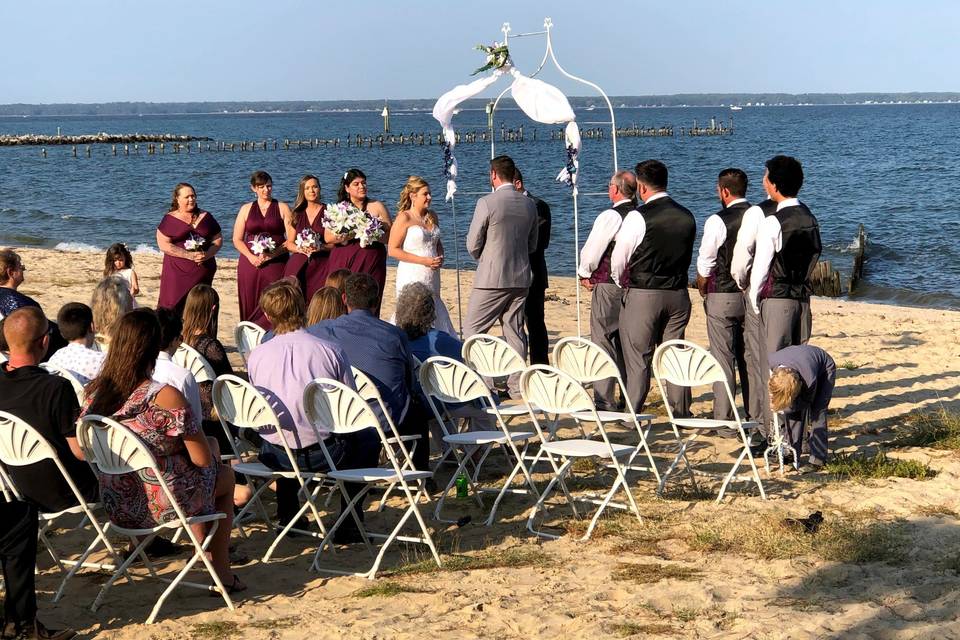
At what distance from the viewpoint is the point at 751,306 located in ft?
26.1

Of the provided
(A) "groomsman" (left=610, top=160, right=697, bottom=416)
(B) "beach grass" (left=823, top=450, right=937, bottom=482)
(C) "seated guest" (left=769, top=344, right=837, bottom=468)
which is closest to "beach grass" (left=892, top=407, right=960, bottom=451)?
(B) "beach grass" (left=823, top=450, right=937, bottom=482)

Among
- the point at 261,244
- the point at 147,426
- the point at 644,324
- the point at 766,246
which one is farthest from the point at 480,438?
the point at 261,244

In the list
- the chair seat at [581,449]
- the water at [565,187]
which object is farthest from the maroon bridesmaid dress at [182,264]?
the chair seat at [581,449]

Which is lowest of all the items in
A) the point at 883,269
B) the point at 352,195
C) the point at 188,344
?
the point at 883,269

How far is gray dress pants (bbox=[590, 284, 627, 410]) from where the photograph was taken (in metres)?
8.94

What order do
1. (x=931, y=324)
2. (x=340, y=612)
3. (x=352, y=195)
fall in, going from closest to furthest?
(x=340, y=612) < (x=352, y=195) < (x=931, y=324)

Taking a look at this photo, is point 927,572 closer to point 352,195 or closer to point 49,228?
point 352,195

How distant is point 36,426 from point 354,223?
4.60 m

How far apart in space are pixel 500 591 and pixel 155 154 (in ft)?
274

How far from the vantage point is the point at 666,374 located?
697cm

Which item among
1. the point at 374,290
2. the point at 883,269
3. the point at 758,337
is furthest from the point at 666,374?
the point at 883,269

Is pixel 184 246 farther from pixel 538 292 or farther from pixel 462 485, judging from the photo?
pixel 462 485

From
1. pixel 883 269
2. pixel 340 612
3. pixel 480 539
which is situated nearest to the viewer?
pixel 340 612

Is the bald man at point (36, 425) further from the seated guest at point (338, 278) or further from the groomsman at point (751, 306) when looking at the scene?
the groomsman at point (751, 306)
